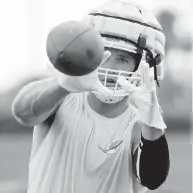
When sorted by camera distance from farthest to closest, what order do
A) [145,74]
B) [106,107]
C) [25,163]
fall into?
[25,163]
[106,107]
[145,74]

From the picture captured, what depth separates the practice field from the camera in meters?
11.5

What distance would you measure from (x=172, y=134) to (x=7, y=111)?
485 centimetres

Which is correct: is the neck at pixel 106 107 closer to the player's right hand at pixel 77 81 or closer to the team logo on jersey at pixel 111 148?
the team logo on jersey at pixel 111 148

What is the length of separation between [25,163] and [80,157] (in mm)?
10969

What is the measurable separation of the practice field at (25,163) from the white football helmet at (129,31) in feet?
17.2

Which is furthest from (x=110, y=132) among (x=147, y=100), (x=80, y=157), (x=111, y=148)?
(x=147, y=100)

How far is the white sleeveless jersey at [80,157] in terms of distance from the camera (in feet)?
→ 12.5

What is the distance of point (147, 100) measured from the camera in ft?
11.6

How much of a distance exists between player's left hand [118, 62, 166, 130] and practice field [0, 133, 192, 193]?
5585 mm

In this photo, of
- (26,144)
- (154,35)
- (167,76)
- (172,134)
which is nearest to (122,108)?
(154,35)

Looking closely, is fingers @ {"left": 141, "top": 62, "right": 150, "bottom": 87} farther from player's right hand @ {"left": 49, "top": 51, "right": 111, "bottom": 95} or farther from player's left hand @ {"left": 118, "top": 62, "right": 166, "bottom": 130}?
player's right hand @ {"left": 49, "top": 51, "right": 111, "bottom": 95}

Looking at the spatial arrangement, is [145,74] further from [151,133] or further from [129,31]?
[129,31]

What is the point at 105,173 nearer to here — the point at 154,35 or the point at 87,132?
the point at 87,132

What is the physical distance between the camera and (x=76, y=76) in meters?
3.28
